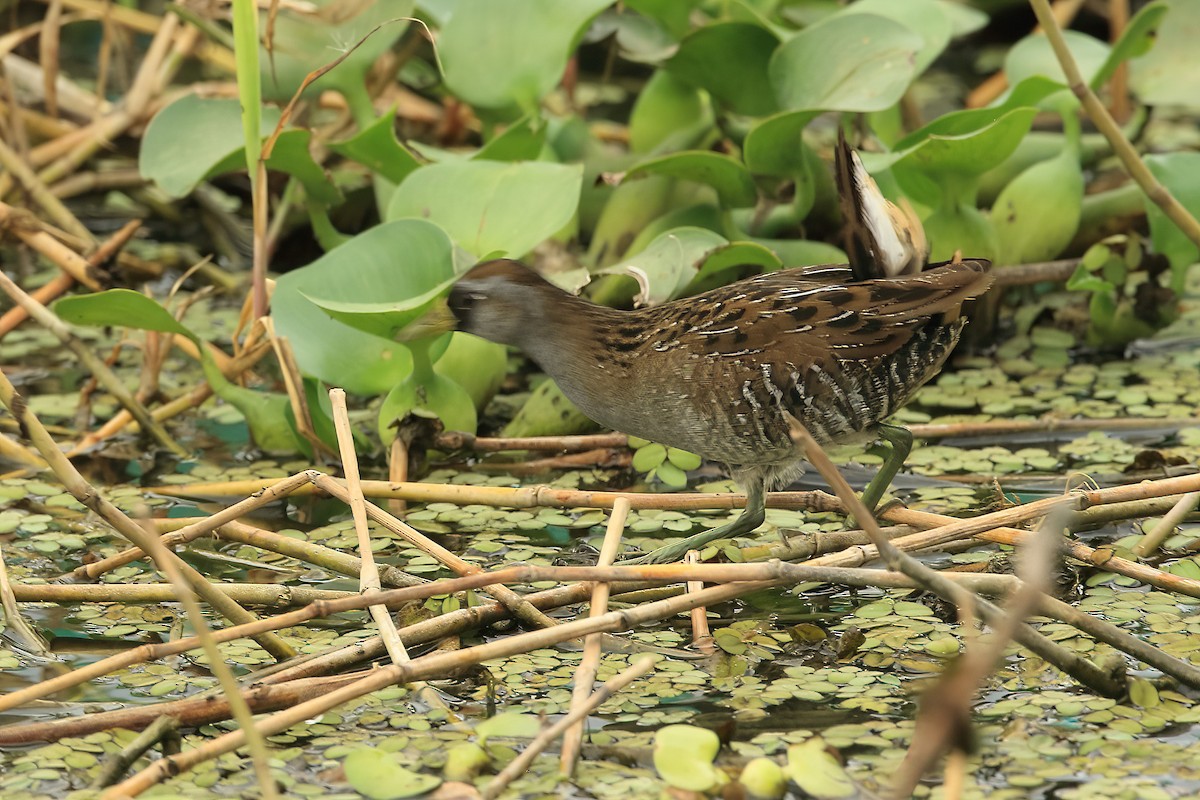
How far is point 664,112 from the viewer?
4.84 m

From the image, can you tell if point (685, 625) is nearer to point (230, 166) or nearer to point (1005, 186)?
point (230, 166)

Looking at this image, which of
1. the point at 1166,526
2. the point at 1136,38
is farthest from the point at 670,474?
the point at 1136,38

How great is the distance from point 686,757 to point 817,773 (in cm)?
20

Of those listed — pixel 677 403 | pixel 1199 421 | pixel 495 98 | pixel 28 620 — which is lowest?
pixel 28 620

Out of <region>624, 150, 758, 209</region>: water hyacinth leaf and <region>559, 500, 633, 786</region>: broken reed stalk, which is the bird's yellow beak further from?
<region>624, 150, 758, 209</region>: water hyacinth leaf

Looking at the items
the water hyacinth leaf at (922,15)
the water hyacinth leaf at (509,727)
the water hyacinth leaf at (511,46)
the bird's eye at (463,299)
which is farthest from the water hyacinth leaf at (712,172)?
the water hyacinth leaf at (509,727)

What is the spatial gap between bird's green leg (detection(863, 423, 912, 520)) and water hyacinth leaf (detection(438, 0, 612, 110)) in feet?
5.44

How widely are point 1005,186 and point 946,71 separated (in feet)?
7.30

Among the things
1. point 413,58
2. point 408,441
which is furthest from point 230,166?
point 413,58

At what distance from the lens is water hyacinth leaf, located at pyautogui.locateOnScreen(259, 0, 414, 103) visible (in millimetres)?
→ 4141

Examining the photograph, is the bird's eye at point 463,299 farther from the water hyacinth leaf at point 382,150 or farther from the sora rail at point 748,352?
the water hyacinth leaf at point 382,150

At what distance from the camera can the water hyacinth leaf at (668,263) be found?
139 inches

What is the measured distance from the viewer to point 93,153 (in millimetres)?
5270

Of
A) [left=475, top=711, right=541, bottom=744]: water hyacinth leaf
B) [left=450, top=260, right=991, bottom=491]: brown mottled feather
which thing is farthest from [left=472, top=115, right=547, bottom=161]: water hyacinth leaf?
[left=475, top=711, right=541, bottom=744]: water hyacinth leaf
